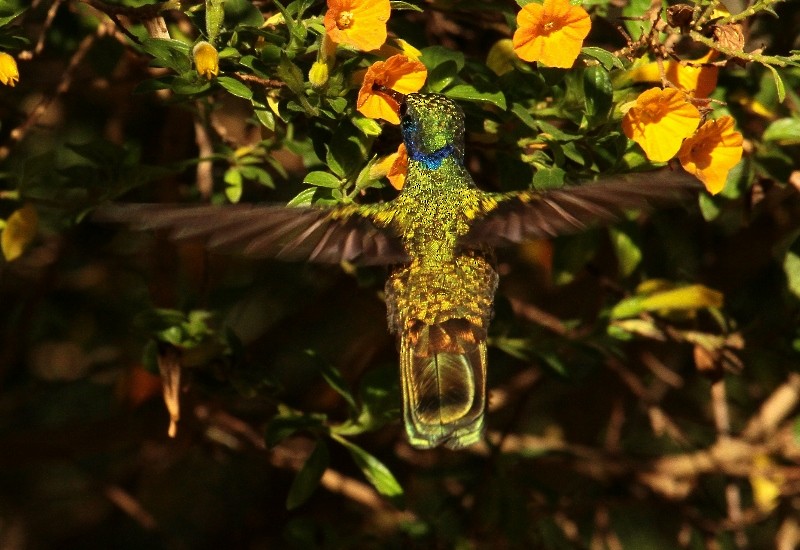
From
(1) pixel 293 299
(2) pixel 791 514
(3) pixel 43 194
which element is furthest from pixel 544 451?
(3) pixel 43 194

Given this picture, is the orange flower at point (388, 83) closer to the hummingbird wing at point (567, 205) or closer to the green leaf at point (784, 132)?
the hummingbird wing at point (567, 205)

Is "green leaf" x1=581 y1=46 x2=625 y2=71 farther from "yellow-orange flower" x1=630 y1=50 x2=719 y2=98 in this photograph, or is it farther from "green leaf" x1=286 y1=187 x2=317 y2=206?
"green leaf" x1=286 y1=187 x2=317 y2=206

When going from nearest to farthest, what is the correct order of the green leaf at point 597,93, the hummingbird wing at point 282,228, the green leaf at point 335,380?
the hummingbird wing at point 282,228
the green leaf at point 597,93
the green leaf at point 335,380

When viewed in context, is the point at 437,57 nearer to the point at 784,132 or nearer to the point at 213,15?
the point at 213,15

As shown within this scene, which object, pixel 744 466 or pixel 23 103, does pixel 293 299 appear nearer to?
pixel 23 103

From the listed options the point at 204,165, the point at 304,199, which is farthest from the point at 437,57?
the point at 204,165

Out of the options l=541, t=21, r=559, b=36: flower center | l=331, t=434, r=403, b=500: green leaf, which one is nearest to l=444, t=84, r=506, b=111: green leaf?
l=541, t=21, r=559, b=36: flower center

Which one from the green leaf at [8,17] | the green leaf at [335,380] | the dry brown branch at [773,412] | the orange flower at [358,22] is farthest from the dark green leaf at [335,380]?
the dry brown branch at [773,412]
